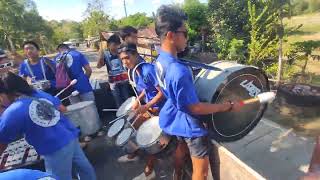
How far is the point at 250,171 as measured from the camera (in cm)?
231

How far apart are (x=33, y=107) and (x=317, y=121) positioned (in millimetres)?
5926

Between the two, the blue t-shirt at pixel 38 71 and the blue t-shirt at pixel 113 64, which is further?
the blue t-shirt at pixel 113 64

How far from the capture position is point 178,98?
237cm

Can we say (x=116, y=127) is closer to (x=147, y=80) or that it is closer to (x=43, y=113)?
(x=147, y=80)

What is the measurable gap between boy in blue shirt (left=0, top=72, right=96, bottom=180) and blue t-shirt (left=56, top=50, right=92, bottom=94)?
2067 mm

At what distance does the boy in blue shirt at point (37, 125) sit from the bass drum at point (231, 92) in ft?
4.62

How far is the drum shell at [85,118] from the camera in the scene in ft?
14.4

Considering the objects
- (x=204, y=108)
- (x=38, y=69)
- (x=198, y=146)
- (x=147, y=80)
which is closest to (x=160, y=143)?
(x=198, y=146)

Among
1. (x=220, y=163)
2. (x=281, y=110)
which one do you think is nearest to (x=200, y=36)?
(x=281, y=110)

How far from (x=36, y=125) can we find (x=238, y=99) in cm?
192

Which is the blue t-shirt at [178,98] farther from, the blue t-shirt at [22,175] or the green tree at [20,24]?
the green tree at [20,24]

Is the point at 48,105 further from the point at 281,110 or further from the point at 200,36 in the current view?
the point at 200,36

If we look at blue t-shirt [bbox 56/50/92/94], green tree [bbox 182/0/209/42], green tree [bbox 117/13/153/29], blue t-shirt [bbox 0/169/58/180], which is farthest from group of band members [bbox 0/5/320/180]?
green tree [bbox 117/13/153/29]

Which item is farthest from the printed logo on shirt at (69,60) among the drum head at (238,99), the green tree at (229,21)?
the green tree at (229,21)
